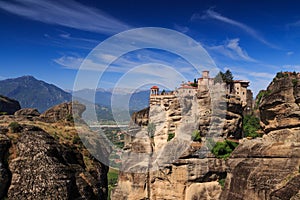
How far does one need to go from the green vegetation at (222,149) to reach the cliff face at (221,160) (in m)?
0.80

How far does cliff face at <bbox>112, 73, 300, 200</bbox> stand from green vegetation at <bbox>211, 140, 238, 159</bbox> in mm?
803

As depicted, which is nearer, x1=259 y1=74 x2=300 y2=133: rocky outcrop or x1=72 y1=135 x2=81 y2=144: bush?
x1=259 y1=74 x2=300 y2=133: rocky outcrop

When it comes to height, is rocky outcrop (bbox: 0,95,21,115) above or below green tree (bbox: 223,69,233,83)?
below

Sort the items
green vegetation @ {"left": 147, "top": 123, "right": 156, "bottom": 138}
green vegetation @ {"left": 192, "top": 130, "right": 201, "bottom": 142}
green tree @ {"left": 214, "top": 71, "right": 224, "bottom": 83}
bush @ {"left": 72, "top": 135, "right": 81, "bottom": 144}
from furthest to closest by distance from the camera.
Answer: green tree @ {"left": 214, "top": 71, "right": 224, "bottom": 83}, green vegetation @ {"left": 147, "top": 123, "right": 156, "bottom": 138}, green vegetation @ {"left": 192, "top": 130, "right": 201, "bottom": 142}, bush @ {"left": 72, "top": 135, "right": 81, "bottom": 144}

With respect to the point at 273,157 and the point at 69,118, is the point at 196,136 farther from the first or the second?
the point at 273,157

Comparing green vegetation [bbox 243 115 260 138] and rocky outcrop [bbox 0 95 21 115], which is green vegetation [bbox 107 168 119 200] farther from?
green vegetation [bbox 243 115 260 138]

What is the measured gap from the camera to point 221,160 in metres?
31.5

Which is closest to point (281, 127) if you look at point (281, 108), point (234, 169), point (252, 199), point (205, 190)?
point (281, 108)

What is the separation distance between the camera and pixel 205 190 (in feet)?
101

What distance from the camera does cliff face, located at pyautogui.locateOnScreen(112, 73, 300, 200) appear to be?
58.1ft

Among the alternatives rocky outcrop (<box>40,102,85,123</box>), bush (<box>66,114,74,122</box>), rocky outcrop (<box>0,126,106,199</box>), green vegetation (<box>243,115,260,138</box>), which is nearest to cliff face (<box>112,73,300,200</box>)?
rocky outcrop (<box>40,102,85,123</box>)

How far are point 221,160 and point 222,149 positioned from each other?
1531 millimetres

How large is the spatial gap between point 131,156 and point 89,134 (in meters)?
12.5

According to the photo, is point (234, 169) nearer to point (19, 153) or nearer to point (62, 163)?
point (62, 163)
